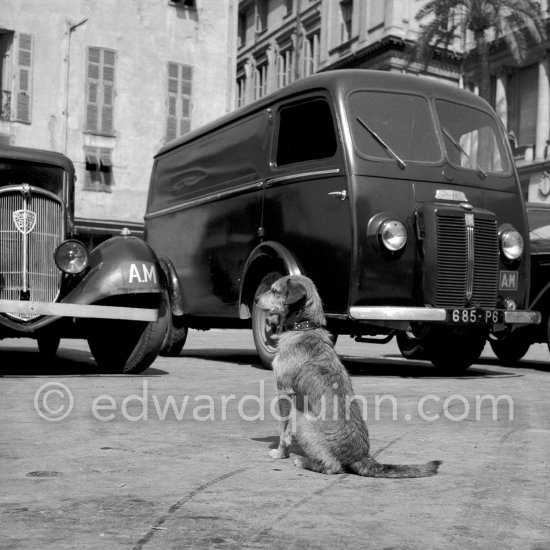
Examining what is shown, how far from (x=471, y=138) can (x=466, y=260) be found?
154cm

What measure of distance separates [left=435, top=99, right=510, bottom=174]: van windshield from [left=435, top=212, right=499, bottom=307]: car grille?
2.47 feet

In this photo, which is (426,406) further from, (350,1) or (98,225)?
(350,1)

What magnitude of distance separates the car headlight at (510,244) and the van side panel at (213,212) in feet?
8.00

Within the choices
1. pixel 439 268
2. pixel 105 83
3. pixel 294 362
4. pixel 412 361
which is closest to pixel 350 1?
pixel 105 83

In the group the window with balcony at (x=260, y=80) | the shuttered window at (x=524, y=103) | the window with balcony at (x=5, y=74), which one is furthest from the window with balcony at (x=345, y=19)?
the window with balcony at (x=5, y=74)

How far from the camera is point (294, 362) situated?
16.0 feet

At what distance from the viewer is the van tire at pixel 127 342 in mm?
8695

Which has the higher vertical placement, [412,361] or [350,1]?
[350,1]

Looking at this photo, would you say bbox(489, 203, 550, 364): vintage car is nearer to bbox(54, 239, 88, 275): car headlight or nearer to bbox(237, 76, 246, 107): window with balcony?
bbox(54, 239, 88, 275): car headlight

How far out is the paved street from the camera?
3.53m

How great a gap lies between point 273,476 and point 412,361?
8181 millimetres

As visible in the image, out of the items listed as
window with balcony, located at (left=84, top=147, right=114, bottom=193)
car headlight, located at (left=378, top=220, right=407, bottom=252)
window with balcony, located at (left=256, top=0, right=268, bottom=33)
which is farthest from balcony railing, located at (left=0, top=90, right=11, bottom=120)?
window with balcony, located at (left=256, top=0, right=268, bottom=33)

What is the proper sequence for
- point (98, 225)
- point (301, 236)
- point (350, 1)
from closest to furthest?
point (301, 236) < point (98, 225) < point (350, 1)

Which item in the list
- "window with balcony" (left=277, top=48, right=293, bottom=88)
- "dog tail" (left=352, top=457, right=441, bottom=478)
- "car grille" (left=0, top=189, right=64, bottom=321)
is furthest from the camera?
"window with balcony" (left=277, top=48, right=293, bottom=88)
